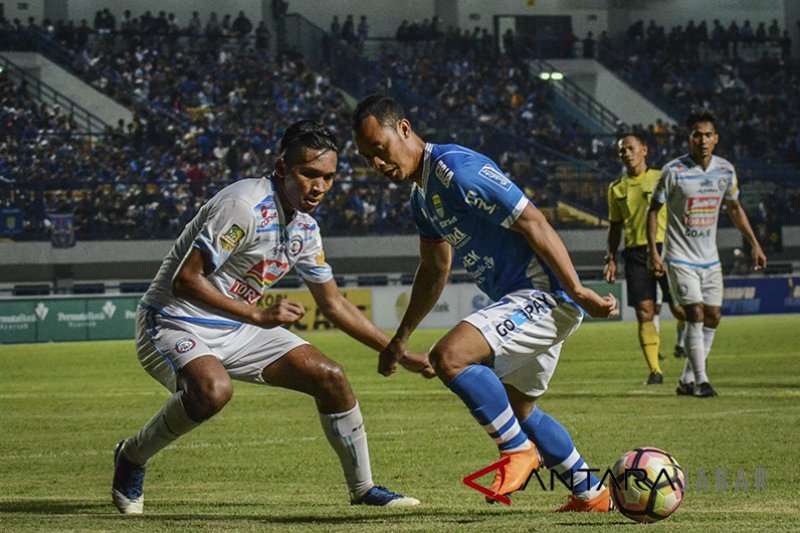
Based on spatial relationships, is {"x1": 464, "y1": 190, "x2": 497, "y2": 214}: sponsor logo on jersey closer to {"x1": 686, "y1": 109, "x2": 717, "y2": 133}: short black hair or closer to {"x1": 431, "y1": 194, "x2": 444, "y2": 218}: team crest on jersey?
{"x1": 431, "y1": 194, "x2": 444, "y2": 218}: team crest on jersey

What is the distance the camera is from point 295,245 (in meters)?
7.34

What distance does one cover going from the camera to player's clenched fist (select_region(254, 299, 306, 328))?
21.1 feet

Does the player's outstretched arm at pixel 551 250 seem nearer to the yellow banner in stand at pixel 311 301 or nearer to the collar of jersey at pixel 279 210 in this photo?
the collar of jersey at pixel 279 210

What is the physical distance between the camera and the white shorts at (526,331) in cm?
655

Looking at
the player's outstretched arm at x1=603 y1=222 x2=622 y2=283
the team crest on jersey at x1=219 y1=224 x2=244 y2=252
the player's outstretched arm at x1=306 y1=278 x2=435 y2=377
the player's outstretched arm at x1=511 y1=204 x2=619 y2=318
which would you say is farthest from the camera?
the player's outstretched arm at x1=603 y1=222 x2=622 y2=283

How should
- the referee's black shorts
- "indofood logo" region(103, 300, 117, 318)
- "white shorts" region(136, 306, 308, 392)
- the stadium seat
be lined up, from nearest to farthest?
"white shorts" region(136, 306, 308, 392)
the referee's black shorts
"indofood logo" region(103, 300, 117, 318)
the stadium seat

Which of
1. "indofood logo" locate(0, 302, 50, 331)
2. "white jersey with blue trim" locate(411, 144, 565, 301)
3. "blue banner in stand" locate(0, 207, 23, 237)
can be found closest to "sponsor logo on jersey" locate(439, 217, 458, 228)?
"white jersey with blue trim" locate(411, 144, 565, 301)

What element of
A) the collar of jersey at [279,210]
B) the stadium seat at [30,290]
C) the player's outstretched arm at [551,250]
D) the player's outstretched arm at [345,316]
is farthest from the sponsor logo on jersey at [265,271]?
the stadium seat at [30,290]

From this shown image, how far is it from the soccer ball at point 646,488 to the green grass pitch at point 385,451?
0.10m

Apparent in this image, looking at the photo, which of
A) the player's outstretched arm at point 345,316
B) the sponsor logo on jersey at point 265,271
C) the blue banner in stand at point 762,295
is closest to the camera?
the sponsor logo on jersey at point 265,271

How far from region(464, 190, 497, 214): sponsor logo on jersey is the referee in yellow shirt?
347 inches

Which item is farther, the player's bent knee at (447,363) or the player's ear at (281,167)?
the player's ear at (281,167)

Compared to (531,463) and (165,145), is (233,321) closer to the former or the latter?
(531,463)

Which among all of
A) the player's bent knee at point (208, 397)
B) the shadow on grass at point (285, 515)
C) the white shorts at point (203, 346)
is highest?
the white shorts at point (203, 346)
